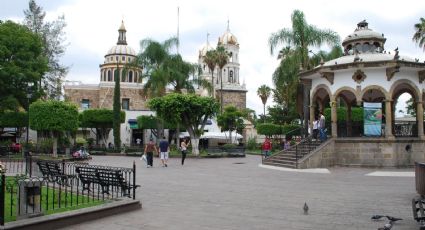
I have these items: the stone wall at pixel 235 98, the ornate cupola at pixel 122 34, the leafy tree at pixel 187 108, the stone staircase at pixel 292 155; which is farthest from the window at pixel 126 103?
the stone staircase at pixel 292 155

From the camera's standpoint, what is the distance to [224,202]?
1007 cm

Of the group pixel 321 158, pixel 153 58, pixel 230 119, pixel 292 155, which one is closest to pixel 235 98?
pixel 230 119

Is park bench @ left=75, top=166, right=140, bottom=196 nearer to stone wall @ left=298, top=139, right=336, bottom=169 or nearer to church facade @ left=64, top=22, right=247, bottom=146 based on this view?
stone wall @ left=298, top=139, right=336, bottom=169

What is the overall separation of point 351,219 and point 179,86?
3024 cm

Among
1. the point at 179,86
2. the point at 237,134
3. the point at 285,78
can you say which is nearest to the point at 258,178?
the point at 285,78

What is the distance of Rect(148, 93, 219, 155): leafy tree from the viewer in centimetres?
2841

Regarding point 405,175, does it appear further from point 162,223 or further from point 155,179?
point 162,223

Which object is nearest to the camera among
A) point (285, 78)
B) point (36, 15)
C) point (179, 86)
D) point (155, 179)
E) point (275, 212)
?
point (275, 212)

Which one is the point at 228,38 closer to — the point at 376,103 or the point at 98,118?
the point at 98,118

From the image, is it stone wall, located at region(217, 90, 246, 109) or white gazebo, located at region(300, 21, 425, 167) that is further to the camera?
stone wall, located at region(217, 90, 246, 109)

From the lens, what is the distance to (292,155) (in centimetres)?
2183

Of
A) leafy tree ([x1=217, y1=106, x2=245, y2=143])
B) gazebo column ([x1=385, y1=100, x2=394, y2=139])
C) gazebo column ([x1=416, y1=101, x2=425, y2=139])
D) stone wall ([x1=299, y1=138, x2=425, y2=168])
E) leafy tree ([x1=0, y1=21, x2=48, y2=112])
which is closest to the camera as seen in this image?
stone wall ([x1=299, y1=138, x2=425, y2=168])

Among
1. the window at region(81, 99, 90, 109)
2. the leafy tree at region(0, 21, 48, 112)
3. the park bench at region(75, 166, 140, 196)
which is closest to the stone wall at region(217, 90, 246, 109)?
the window at region(81, 99, 90, 109)

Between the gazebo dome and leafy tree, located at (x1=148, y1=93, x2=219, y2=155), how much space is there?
33.8ft
